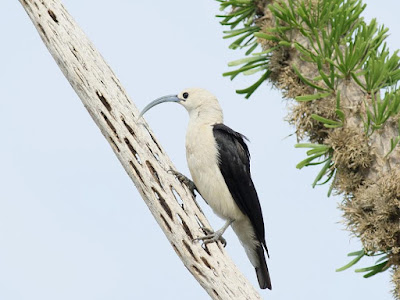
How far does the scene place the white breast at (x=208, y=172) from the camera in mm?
4172

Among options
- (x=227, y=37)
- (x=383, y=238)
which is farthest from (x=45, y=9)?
(x=383, y=238)

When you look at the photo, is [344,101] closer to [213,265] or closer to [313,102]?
[313,102]

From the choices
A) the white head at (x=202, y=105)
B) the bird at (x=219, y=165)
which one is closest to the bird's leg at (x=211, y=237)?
the bird at (x=219, y=165)

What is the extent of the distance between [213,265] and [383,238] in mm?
983

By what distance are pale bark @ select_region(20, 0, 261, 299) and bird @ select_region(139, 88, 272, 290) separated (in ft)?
0.70

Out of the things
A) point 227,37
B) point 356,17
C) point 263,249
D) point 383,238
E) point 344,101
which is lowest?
point 383,238

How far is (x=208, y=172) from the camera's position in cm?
418

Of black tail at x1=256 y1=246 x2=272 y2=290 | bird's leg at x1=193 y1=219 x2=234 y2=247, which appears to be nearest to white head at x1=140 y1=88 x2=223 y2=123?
bird's leg at x1=193 y1=219 x2=234 y2=247

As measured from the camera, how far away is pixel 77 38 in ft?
13.2

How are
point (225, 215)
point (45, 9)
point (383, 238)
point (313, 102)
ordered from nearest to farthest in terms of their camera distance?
1. point (383, 238)
2. point (313, 102)
3. point (45, 9)
4. point (225, 215)

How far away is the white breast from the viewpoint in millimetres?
4172

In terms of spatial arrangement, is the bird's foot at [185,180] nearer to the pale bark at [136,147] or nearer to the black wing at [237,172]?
the pale bark at [136,147]

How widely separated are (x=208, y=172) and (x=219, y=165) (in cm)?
9

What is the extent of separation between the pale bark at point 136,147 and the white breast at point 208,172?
21 cm
